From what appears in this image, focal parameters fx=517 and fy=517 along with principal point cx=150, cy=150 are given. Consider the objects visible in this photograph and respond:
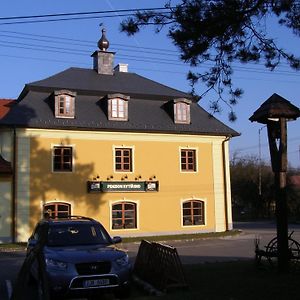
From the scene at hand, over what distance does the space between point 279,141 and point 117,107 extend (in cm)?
1887

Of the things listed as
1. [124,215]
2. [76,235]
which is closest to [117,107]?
[124,215]

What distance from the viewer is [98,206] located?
29.2 m

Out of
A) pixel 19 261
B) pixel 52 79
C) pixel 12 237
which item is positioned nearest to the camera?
pixel 19 261

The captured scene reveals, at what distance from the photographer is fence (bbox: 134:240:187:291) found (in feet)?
35.1

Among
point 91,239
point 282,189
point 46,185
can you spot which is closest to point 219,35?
point 282,189

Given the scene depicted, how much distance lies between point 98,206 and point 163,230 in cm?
419

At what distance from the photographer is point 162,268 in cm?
1117

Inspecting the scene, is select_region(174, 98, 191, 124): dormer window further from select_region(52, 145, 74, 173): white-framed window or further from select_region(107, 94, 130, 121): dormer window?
select_region(52, 145, 74, 173): white-framed window

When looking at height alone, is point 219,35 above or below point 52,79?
below

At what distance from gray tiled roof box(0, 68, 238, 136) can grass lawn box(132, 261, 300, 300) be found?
56.0 ft

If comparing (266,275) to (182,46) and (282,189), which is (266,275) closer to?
(282,189)

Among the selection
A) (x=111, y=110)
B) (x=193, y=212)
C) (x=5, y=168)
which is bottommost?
(x=193, y=212)

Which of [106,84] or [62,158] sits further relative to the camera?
[106,84]

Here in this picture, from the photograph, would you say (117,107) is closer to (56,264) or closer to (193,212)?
(193,212)
